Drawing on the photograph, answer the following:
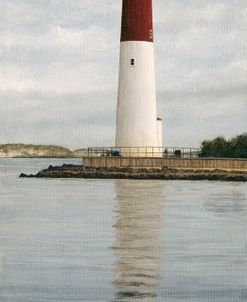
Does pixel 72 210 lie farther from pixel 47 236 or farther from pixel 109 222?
pixel 47 236

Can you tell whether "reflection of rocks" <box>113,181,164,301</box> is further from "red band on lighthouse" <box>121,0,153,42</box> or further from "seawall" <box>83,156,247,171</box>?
"seawall" <box>83,156,247,171</box>

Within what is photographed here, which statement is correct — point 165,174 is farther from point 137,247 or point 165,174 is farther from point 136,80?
point 137,247

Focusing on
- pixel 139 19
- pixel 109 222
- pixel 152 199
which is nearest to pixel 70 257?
pixel 109 222

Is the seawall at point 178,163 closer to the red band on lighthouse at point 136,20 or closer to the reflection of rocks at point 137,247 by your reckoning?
the red band on lighthouse at point 136,20

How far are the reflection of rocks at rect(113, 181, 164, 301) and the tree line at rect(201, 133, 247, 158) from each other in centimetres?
2296

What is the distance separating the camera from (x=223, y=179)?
153 ft

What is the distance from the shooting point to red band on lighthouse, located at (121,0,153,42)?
1730 inches

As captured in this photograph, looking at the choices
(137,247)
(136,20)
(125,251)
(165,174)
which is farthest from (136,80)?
(125,251)

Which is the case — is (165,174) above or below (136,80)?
below

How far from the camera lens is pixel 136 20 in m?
43.9

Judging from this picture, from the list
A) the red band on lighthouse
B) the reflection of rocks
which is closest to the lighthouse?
the red band on lighthouse

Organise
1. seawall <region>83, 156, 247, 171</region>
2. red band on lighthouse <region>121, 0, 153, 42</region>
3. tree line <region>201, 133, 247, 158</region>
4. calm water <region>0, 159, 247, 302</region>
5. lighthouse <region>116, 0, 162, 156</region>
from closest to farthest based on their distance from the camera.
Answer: calm water <region>0, 159, 247, 302</region>, red band on lighthouse <region>121, 0, 153, 42</region>, lighthouse <region>116, 0, 162, 156</region>, seawall <region>83, 156, 247, 171</region>, tree line <region>201, 133, 247, 158</region>

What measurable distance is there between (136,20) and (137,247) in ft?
96.3

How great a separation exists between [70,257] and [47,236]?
3.60 metres
